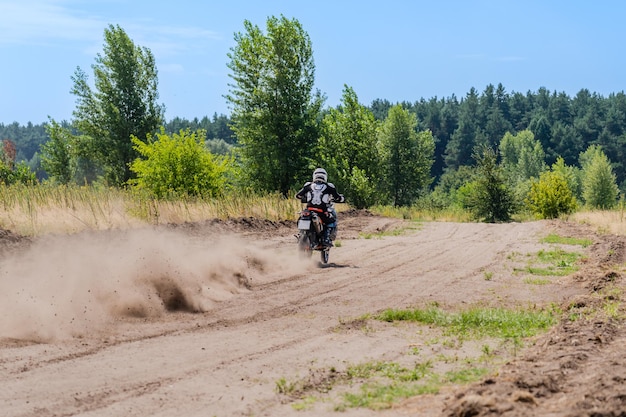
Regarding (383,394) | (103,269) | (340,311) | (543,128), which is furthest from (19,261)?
(543,128)

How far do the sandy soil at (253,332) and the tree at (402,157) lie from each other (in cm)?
Result: 6178

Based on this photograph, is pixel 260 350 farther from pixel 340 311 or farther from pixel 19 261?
pixel 19 261

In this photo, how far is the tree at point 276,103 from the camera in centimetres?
4634

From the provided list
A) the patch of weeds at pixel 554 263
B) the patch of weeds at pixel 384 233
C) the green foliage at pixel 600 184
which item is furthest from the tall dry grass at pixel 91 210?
the green foliage at pixel 600 184

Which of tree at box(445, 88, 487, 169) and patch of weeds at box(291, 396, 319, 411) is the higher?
→ tree at box(445, 88, 487, 169)

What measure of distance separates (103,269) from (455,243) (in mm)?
12739

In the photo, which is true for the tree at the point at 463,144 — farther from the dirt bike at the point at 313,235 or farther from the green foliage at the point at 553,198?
the dirt bike at the point at 313,235

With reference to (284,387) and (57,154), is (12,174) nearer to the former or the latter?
(57,154)

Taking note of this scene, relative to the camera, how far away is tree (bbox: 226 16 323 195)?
46344 millimetres

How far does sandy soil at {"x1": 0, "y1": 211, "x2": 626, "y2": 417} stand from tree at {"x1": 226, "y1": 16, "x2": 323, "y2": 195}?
30.2 meters

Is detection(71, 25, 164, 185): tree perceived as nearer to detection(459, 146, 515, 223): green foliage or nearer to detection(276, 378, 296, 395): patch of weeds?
detection(459, 146, 515, 223): green foliage

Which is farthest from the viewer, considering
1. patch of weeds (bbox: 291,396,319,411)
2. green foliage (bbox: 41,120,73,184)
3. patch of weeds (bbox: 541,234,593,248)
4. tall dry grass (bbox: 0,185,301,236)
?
green foliage (bbox: 41,120,73,184)

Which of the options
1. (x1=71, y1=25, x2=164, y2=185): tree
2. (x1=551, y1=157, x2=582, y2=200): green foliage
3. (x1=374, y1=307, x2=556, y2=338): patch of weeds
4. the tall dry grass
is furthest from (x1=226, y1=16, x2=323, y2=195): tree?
(x1=551, y1=157, x2=582, y2=200): green foliage

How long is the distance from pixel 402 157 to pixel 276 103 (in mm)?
34318
